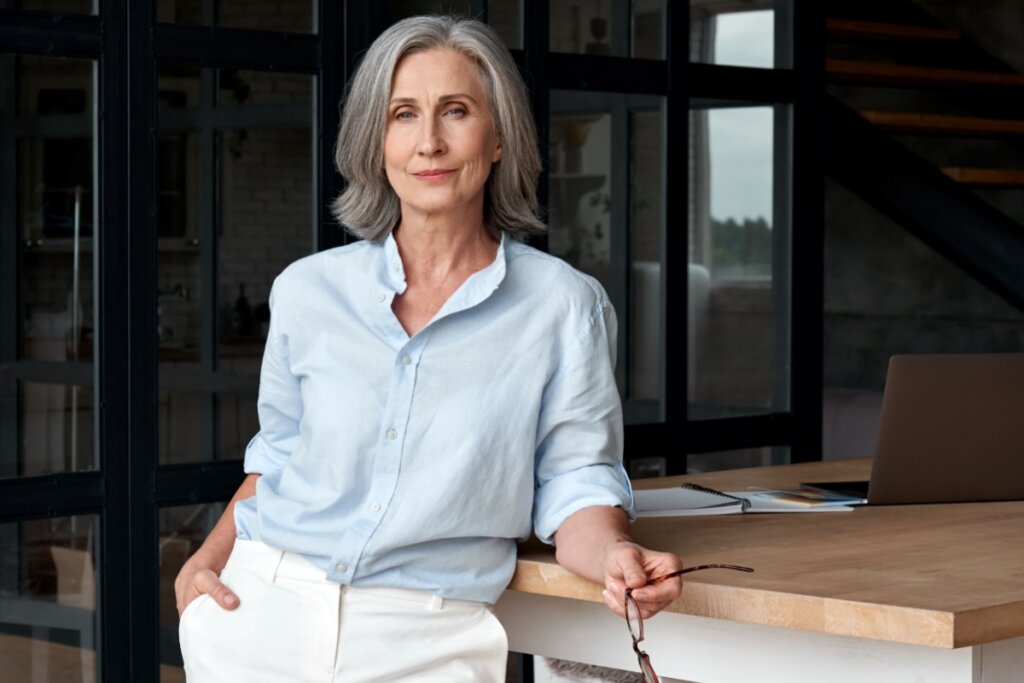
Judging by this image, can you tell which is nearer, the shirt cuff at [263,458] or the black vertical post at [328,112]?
the shirt cuff at [263,458]

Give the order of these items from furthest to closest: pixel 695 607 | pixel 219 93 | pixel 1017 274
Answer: pixel 1017 274
pixel 219 93
pixel 695 607

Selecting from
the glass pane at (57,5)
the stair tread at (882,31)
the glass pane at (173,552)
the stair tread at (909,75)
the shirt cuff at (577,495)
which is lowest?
the glass pane at (173,552)

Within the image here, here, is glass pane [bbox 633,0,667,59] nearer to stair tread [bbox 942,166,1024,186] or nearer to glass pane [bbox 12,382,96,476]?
glass pane [bbox 12,382,96,476]

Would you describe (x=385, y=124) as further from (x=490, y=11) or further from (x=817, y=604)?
(x=490, y=11)

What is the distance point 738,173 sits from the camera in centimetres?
417

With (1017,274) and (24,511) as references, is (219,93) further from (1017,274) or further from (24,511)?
(1017,274)

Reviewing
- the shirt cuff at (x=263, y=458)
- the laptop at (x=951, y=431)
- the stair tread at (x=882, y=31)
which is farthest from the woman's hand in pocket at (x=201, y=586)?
the stair tread at (x=882, y=31)

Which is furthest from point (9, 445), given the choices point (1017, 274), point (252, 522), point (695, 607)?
point (1017, 274)

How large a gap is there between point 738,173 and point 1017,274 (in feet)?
3.87

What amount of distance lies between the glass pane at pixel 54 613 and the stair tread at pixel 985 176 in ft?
12.5

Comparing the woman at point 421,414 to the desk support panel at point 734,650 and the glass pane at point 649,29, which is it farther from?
the glass pane at point 649,29

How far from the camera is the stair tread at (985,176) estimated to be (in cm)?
594

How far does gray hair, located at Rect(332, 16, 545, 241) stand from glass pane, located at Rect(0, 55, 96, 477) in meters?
0.96

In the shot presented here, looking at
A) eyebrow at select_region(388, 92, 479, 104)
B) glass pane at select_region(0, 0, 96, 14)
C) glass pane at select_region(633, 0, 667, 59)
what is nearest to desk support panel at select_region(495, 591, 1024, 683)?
eyebrow at select_region(388, 92, 479, 104)
